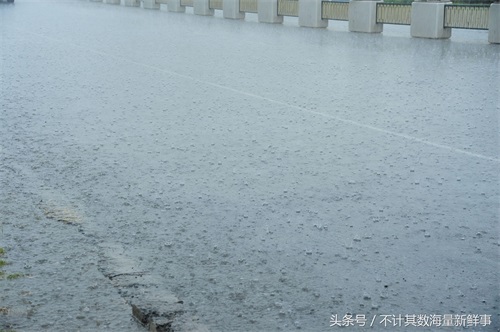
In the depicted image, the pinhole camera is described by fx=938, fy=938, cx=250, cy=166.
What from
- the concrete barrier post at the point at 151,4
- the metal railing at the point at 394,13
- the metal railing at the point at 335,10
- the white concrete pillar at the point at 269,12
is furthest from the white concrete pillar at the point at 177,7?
the metal railing at the point at 394,13

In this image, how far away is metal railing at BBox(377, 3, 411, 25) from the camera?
24.1 m

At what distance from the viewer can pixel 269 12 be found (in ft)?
97.5

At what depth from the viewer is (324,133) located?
9.23 m

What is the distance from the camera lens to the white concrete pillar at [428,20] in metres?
22.5

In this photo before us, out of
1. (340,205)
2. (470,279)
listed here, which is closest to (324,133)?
(340,205)

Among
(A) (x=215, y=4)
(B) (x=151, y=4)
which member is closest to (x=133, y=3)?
(B) (x=151, y=4)

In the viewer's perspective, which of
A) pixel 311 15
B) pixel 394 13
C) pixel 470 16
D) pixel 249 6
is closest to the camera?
pixel 470 16

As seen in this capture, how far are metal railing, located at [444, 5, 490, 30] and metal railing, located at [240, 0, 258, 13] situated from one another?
389 inches

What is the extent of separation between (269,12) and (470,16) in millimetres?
9122

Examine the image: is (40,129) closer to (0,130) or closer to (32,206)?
(0,130)

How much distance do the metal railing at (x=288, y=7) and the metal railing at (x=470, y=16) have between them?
712cm

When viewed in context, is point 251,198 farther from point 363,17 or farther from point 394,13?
point 363,17

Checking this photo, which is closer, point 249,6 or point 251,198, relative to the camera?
point 251,198

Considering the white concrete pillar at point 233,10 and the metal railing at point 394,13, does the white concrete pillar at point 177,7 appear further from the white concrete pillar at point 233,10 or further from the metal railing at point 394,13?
the metal railing at point 394,13
